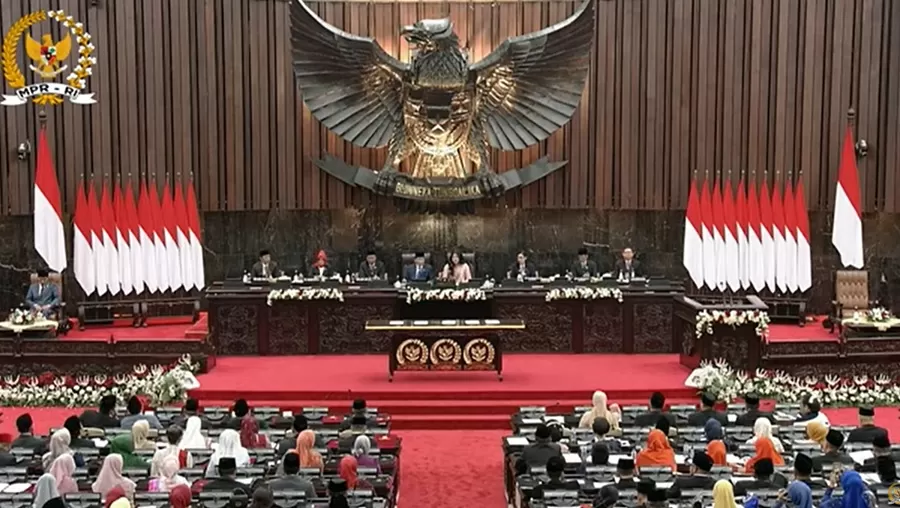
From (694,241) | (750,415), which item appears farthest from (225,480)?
(694,241)

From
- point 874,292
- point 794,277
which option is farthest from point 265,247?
point 874,292

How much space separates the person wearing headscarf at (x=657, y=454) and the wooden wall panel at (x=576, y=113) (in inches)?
461

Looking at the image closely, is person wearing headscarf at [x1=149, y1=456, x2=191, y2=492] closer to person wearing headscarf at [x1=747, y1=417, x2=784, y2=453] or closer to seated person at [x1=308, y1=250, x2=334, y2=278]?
person wearing headscarf at [x1=747, y1=417, x2=784, y2=453]

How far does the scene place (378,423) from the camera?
13.0m

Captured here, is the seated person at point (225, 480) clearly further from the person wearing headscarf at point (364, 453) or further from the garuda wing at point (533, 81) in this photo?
the garuda wing at point (533, 81)

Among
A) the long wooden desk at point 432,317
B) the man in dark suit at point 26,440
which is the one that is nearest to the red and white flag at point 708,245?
the long wooden desk at point 432,317

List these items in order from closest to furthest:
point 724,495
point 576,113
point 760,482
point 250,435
A: point 724,495, point 760,482, point 250,435, point 576,113

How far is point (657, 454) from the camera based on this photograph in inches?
423

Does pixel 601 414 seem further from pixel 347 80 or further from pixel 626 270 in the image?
pixel 347 80

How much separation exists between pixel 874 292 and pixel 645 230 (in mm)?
4598

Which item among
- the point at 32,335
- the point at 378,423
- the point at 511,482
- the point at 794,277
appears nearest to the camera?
the point at 511,482

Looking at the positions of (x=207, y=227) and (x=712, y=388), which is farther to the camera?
(x=207, y=227)

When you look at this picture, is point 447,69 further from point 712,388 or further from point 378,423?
point 378,423

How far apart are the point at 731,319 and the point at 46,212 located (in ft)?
38.7
